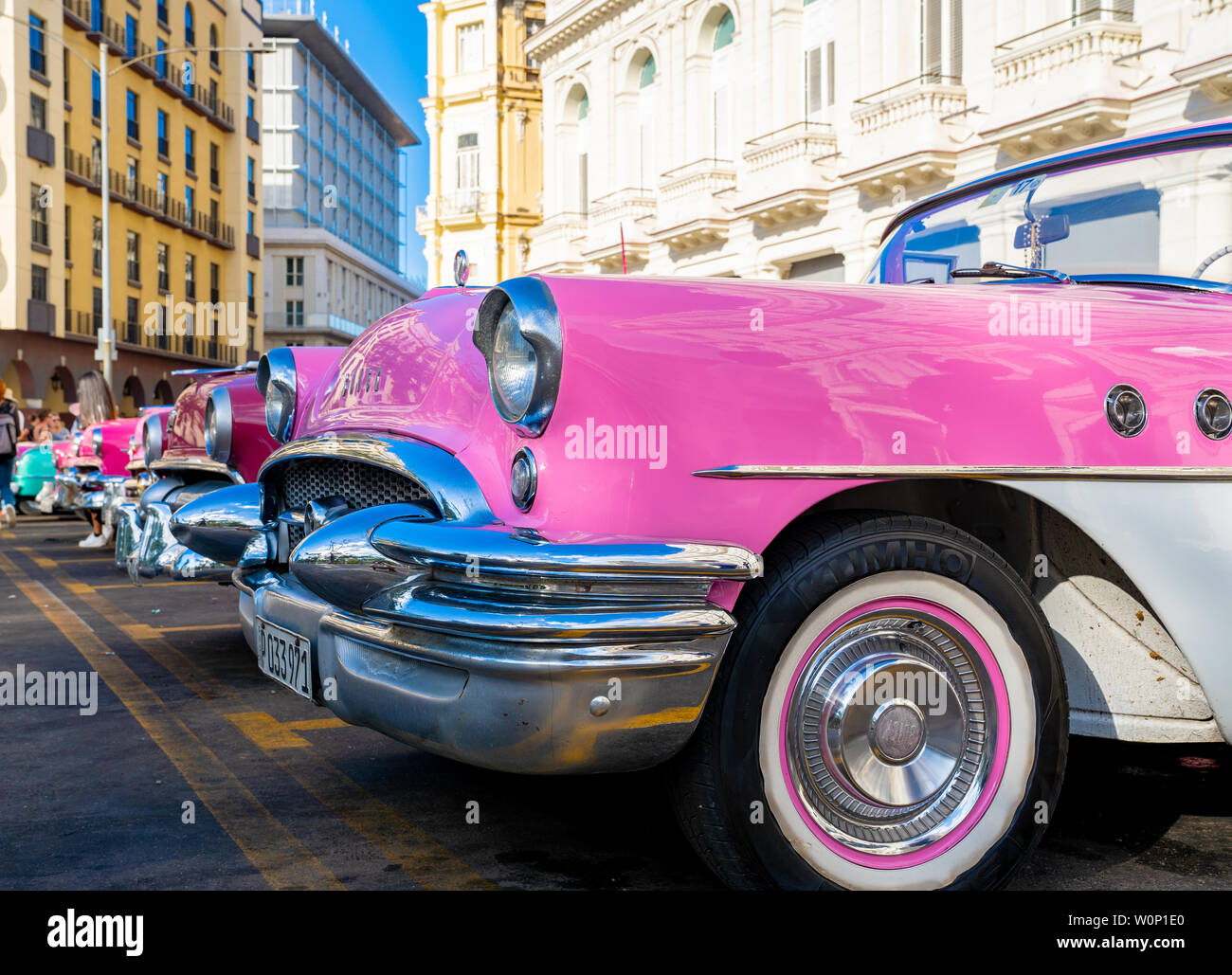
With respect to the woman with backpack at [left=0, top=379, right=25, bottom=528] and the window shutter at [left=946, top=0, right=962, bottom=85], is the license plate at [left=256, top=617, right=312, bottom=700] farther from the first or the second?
the window shutter at [left=946, top=0, right=962, bottom=85]

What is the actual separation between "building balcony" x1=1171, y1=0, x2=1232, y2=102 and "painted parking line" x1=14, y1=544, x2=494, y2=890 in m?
11.6

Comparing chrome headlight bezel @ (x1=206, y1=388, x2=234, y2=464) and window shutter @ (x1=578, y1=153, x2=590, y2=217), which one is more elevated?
window shutter @ (x1=578, y1=153, x2=590, y2=217)

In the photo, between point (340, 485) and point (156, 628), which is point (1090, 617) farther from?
point (156, 628)

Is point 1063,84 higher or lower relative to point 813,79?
lower

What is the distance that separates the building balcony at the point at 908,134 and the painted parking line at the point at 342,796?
13.7 meters

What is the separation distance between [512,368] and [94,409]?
11530mm

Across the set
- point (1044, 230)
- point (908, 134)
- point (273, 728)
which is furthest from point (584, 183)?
point (1044, 230)

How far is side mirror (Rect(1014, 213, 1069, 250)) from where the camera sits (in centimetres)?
352

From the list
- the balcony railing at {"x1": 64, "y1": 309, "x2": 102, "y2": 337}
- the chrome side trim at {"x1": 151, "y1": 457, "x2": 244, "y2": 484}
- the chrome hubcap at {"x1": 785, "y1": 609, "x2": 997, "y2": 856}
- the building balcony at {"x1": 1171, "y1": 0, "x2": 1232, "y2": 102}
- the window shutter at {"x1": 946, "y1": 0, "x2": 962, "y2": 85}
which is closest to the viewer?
the chrome hubcap at {"x1": 785, "y1": 609, "x2": 997, "y2": 856}

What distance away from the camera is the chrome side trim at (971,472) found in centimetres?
224

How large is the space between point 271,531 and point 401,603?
111 centimetres

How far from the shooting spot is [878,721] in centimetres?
237

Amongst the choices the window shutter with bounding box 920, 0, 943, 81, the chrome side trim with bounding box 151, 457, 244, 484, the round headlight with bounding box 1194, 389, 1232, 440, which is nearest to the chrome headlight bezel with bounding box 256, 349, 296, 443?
the chrome side trim with bounding box 151, 457, 244, 484

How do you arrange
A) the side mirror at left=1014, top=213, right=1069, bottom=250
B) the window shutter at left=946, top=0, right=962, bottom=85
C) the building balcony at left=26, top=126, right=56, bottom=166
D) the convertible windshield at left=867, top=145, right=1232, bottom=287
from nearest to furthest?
the convertible windshield at left=867, top=145, right=1232, bottom=287
the side mirror at left=1014, top=213, right=1069, bottom=250
the window shutter at left=946, top=0, right=962, bottom=85
the building balcony at left=26, top=126, right=56, bottom=166
